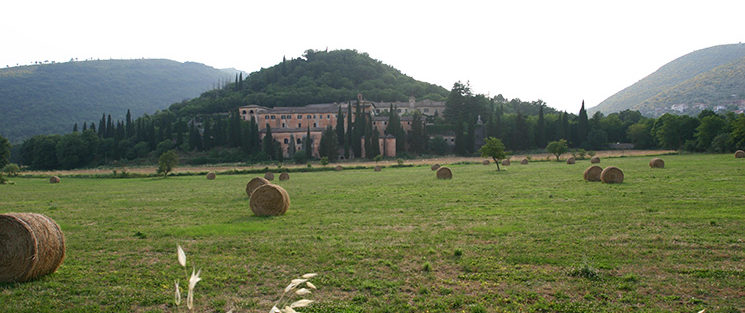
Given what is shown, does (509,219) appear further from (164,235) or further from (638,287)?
(164,235)

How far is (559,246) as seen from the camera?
8.86 metres

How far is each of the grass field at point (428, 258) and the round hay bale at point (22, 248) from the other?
332mm

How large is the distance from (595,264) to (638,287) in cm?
107

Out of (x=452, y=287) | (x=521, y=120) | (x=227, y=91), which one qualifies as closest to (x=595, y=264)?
(x=452, y=287)

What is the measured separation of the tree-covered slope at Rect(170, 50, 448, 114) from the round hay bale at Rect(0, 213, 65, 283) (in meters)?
→ 126

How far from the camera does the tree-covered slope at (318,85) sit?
133 metres

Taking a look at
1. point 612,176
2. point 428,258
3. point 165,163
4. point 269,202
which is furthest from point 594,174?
point 165,163

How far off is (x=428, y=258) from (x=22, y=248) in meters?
7.72

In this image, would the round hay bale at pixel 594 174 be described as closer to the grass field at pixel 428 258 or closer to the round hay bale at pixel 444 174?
the grass field at pixel 428 258

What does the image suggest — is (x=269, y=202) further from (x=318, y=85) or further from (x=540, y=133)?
(x=318, y=85)

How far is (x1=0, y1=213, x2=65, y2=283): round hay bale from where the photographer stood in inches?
289

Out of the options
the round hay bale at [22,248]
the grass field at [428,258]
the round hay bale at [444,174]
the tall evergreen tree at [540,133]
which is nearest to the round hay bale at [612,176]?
the grass field at [428,258]

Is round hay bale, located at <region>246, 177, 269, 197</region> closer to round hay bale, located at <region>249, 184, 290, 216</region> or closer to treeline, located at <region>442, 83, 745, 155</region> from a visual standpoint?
round hay bale, located at <region>249, 184, 290, 216</region>

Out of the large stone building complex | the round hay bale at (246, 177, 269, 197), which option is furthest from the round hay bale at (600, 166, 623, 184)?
the large stone building complex
